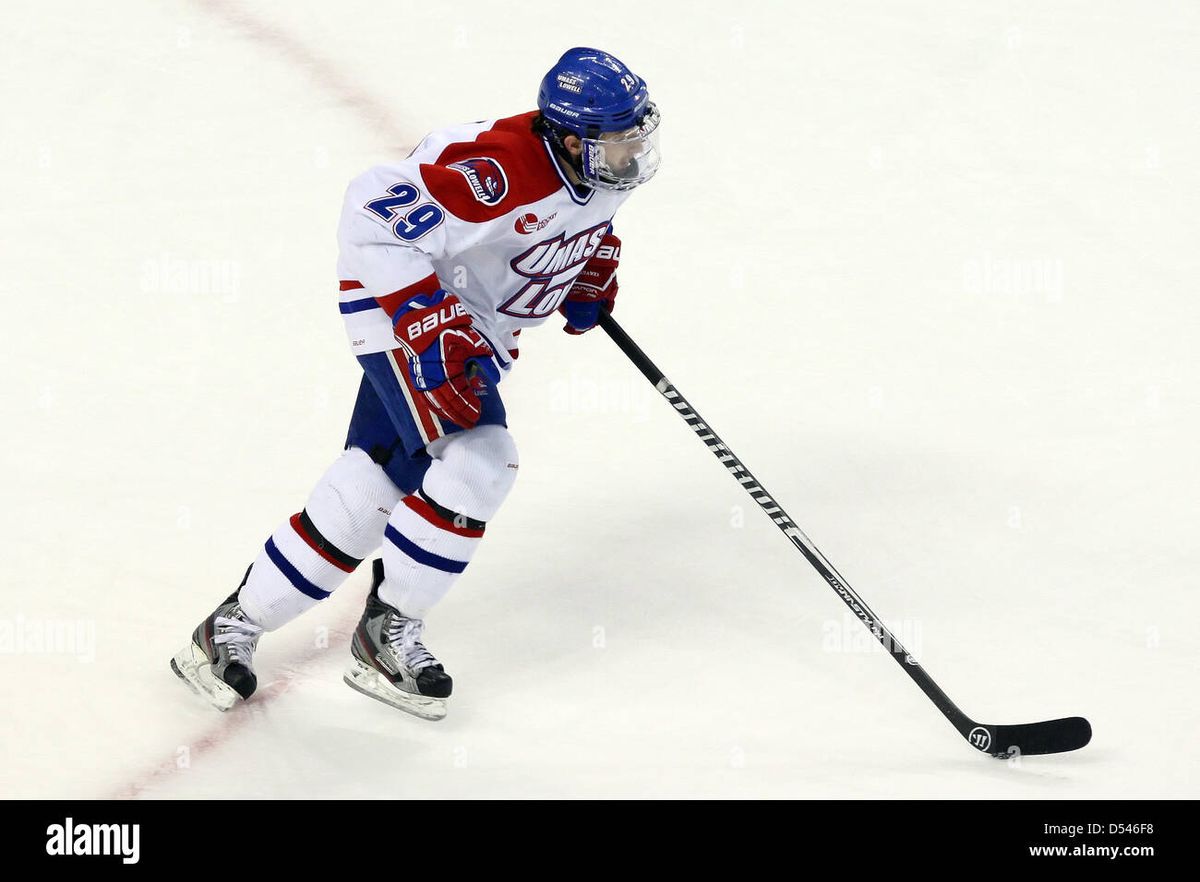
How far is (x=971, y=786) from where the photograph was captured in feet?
11.5

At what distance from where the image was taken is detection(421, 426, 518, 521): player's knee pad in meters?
3.60

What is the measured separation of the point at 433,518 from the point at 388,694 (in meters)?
0.44

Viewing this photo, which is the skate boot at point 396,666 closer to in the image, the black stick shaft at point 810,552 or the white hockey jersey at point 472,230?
the white hockey jersey at point 472,230

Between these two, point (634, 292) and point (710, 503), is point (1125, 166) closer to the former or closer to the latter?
point (634, 292)

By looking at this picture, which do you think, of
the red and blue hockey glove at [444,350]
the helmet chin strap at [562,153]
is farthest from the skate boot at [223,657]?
the helmet chin strap at [562,153]

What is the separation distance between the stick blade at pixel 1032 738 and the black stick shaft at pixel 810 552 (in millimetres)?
44

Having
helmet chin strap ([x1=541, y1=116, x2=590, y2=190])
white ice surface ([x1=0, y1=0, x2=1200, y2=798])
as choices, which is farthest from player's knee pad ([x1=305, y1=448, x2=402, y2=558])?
helmet chin strap ([x1=541, y1=116, x2=590, y2=190])

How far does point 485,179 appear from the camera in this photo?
11.7 feet

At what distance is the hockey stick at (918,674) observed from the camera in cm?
360

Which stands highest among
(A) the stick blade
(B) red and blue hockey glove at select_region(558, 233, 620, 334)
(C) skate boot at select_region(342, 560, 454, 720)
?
→ (B) red and blue hockey glove at select_region(558, 233, 620, 334)

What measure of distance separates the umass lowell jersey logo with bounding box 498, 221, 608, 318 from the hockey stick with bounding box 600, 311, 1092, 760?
230 millimetres

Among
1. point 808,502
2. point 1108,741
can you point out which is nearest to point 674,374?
point 808,502

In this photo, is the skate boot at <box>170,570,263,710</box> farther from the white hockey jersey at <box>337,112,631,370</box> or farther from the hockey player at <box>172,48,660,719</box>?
the white hockey jersey at <box>337,112,631,370</box>

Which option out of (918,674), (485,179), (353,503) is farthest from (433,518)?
(918,674)
